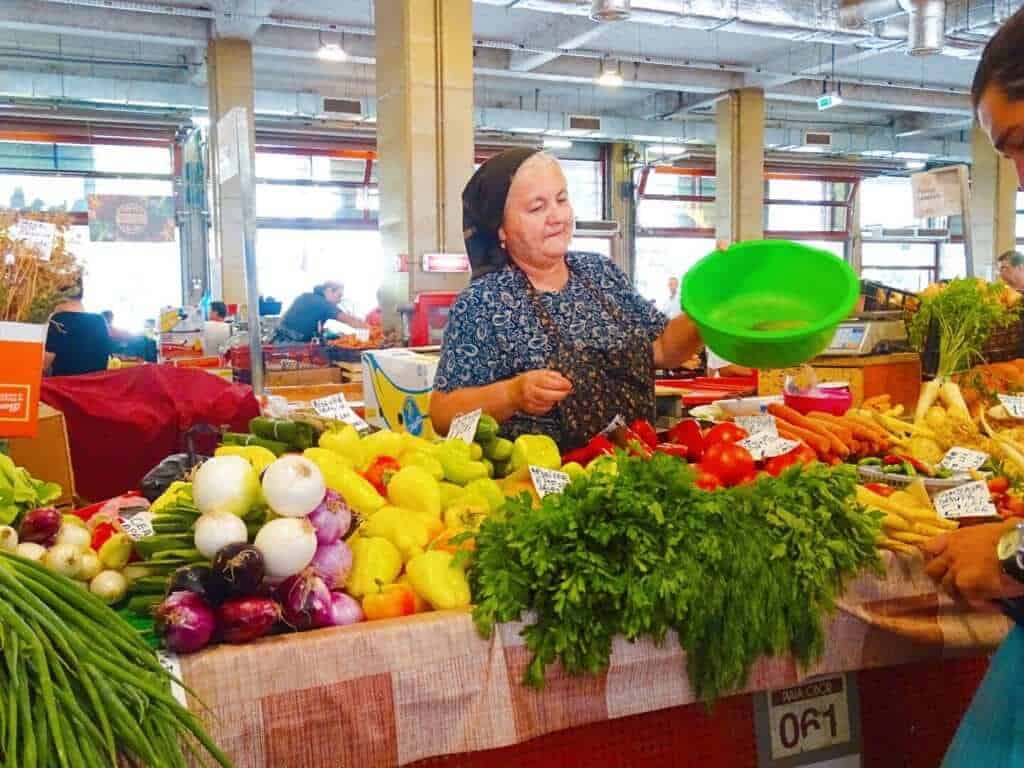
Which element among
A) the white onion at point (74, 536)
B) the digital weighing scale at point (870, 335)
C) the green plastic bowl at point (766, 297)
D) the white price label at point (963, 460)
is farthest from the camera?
the digital weighing scale at point (870, 335)

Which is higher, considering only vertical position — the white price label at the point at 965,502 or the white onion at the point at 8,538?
the white onion at the point at 8,538

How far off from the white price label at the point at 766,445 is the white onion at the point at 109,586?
1309 millimetres

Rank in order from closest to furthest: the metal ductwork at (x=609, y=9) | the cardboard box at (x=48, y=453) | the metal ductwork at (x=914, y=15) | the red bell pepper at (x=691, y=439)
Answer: the red bell pepper at (x=691, y=439) → the cardboard box at (x=48, y=453) → the metal ductwork at (x=609, y=9) → the metal ductwork at (x=914, y=15)

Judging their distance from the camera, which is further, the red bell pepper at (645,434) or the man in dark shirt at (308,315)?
the man in dark shirt at (308,315)

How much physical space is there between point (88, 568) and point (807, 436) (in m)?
1.77

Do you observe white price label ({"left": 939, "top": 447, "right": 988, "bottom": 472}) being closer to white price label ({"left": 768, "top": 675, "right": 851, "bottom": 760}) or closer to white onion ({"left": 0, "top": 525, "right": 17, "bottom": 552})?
white price label ({"left": 768, "top": 675, "right": 851, "bottom": 760})

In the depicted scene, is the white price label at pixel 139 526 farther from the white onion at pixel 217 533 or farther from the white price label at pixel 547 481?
the white price label at pixel 547 481

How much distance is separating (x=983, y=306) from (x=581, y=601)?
2803 mm

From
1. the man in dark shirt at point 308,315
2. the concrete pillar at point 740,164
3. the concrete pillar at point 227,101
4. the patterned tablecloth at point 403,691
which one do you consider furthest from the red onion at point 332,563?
the concrete pillar at point 740,164

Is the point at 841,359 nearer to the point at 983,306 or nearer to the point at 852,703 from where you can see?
the point at 983,306

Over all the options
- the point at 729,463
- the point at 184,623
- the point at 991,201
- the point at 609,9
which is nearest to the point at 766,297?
the point at 729,463

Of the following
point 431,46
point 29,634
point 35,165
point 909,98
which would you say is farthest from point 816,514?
point 909,98

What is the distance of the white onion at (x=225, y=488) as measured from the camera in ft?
5.26

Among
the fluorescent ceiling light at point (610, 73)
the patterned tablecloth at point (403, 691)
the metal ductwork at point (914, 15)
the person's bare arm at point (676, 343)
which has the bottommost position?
the patterned tablecloth at point (403, 691)
